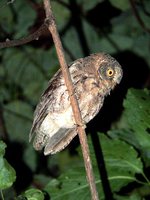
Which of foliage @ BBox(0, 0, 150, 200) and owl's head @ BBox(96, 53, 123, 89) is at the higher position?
owl's head @ BBox(96, 53, 123, 89)

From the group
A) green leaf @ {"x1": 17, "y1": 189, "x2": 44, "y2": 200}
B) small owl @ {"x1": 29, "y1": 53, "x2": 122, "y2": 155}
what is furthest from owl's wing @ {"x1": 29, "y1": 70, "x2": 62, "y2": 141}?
green leaf @ {"x1": 17, "y1": 189, "x2": 44, "y2": 200}

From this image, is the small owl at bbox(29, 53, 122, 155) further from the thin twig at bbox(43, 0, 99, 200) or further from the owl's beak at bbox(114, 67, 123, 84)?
the thin twig at bbox(43, 0, 99, 200)

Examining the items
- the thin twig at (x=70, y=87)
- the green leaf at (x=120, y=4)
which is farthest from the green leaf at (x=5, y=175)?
the green leaf at (x=120, y=4)

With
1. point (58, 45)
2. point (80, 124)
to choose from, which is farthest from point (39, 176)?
point (58, 45)

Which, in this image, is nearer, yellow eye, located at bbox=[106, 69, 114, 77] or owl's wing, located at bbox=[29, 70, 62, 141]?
yellow eye, located at bbox=[106, 69, 114, 77]

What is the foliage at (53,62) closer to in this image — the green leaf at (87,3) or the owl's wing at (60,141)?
the green leaf at (87,3)

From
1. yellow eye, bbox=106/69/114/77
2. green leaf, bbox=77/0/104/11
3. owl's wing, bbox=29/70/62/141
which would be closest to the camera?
yellow eye, bbox=106/69/114/77

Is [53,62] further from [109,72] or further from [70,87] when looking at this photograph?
[70,87]

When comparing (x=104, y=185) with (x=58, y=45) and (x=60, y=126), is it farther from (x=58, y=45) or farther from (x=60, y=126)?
(x=58, y=45)

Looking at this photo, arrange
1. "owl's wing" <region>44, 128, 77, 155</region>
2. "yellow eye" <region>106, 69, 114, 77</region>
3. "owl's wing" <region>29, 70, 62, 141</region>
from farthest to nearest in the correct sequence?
"owl's wing" <region>44, 128, 77, 155</region>
"owl's wing" <region>29, 70, 62, 141</region>
"yellow eye" <region>106, 69, 114, 77</region>
